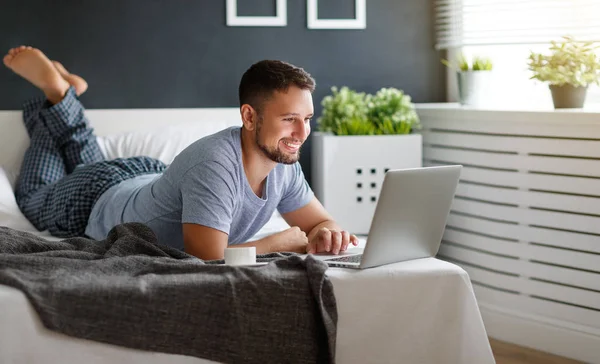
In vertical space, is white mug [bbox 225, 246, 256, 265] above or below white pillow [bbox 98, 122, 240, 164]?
below

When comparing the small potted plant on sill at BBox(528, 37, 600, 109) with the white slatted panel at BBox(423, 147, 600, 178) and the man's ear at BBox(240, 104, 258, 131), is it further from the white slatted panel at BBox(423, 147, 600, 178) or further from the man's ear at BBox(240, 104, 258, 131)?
the man's ear at BBox(240, 104, 258, 131)

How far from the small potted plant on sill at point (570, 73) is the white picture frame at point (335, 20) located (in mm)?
1195

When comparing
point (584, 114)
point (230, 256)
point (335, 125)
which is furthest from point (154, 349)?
point (335, 125)

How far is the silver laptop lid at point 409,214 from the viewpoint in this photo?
224cm

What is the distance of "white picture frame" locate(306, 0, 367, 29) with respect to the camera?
454 centimetres

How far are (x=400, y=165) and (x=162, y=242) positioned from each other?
1.66 m

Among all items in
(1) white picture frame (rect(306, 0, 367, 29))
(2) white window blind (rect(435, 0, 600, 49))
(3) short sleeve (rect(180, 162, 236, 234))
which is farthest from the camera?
(1) white picture frame (rect(306, 0, 367, 29))

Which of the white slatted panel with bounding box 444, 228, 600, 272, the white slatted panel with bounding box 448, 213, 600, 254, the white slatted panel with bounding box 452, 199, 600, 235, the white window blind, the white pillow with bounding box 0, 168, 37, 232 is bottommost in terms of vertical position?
the white slatted panel with bounding box 444, 228, 600, 272

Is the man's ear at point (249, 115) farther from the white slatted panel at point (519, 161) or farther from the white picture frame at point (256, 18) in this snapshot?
the white picture frame at point (256, 18)

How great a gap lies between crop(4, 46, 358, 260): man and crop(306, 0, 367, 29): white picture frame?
1359mm

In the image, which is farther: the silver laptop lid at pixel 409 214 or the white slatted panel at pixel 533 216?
the white slatted panel at pixel 533 216

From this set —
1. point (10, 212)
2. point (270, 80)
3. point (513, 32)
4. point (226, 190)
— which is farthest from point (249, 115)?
point (513, 32)

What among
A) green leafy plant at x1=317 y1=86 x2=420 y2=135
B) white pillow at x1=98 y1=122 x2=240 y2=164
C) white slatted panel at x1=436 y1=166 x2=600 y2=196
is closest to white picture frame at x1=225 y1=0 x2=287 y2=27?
green leafy plant at x1=317 y1=86 x2=420 y2=135

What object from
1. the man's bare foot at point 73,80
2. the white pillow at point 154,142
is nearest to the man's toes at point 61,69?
the man's bare foot at point 73,80
